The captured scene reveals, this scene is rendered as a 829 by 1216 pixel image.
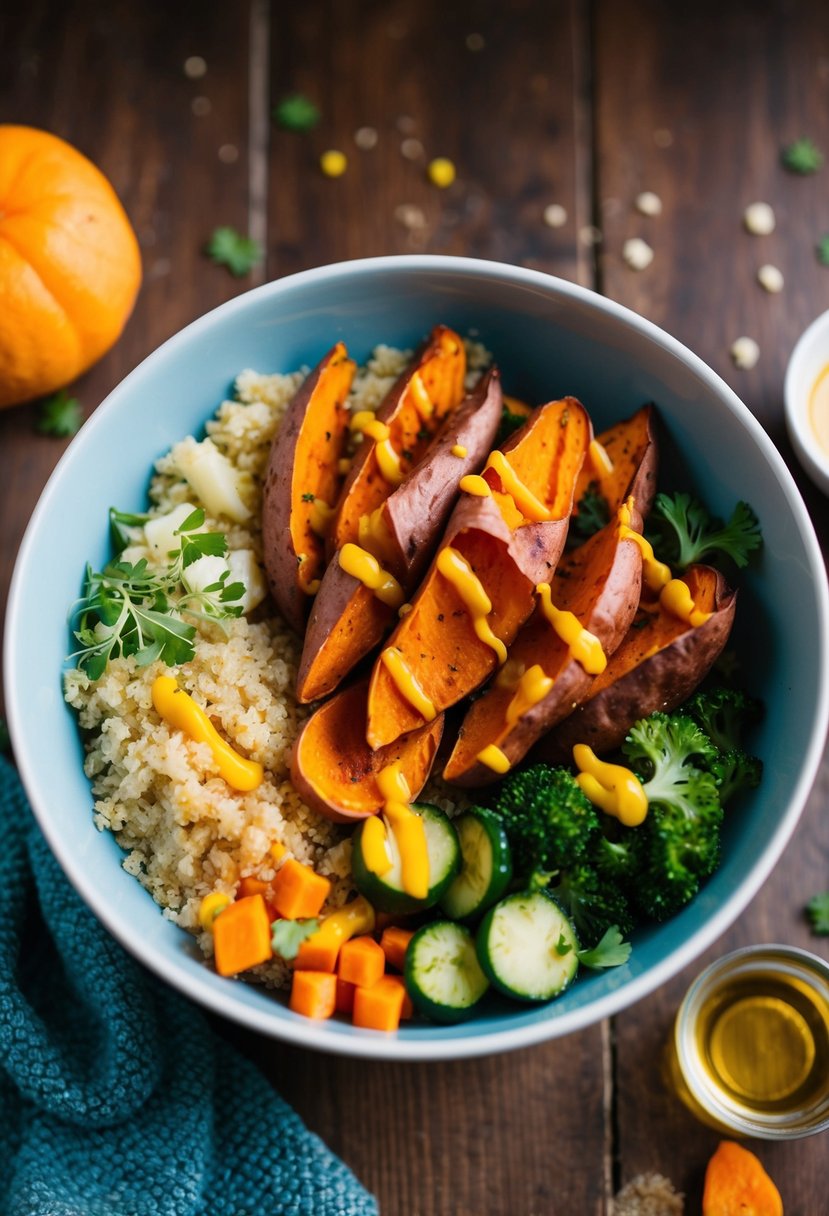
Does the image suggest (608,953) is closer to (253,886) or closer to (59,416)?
A: (253,886)

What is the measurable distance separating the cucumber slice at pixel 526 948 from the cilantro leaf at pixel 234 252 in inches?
70.9

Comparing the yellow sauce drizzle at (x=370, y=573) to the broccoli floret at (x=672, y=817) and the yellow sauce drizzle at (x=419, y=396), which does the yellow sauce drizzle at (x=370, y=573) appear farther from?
the broccoli floret at (x=672, y=817)

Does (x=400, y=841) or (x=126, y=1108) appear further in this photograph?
(x=126, y=1108)

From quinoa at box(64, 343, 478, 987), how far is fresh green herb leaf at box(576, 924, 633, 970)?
0.40m

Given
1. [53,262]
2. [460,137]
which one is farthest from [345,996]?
[460,137]

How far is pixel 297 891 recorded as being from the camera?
2150 mm

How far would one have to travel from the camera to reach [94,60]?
9.98 feet

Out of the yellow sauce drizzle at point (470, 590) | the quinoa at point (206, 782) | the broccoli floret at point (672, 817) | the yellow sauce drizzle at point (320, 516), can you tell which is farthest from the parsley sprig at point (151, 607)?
the broccoli floret at point (672, 817)

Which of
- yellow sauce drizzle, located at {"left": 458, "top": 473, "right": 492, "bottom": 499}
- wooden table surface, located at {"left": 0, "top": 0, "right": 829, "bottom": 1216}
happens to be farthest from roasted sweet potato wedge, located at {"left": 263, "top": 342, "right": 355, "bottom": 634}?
wooden table surface, located at {"left": 0, "top": 0, "right": 829, "bottom": 1216}

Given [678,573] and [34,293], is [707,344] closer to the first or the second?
[678,573]

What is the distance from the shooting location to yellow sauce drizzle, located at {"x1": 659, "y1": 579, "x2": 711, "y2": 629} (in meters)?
2.19

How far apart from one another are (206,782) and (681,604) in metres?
1.02

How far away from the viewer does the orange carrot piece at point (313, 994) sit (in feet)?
6.96

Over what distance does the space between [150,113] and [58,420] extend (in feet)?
2.97
